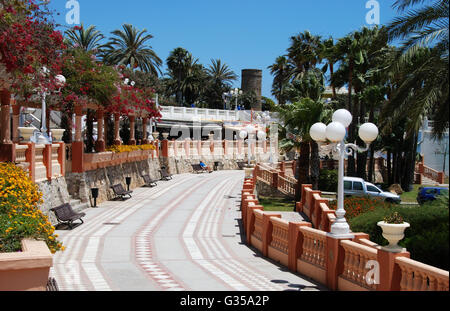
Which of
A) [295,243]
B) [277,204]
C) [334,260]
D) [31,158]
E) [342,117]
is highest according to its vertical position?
[342,117]

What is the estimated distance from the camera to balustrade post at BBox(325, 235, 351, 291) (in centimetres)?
1062

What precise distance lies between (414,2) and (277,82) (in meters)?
70.1

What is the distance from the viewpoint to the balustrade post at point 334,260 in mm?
10617

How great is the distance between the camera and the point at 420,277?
7523 mm

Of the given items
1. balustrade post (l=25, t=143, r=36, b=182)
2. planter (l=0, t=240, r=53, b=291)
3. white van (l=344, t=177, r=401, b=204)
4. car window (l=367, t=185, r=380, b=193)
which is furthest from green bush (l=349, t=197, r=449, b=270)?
car window (l=367, t=185, r=380, b=193)

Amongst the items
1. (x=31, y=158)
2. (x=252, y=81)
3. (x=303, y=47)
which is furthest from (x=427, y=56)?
(x=252, y=81)

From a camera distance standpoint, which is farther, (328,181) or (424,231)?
(328,181)

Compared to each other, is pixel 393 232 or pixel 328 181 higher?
pixel 393 232

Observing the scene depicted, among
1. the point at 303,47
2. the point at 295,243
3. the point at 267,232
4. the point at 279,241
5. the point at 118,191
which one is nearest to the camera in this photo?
the point at 295,243

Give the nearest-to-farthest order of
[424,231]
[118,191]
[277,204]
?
[424,231], [118,191], [277,204]

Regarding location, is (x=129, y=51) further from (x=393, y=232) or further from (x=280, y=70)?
(x=393, y=232)

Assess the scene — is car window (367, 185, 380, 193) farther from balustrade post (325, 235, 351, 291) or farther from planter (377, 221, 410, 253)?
planter (377, 221, 410, 253)

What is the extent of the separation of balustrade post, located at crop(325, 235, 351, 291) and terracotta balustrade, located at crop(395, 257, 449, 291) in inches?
105

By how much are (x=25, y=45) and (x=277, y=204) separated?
21444mm
